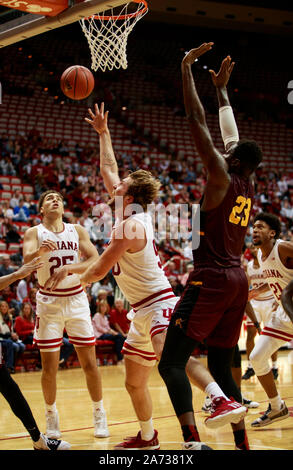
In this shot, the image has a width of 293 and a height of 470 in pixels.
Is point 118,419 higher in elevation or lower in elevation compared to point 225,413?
lower

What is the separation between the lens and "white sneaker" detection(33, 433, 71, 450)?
4.80m

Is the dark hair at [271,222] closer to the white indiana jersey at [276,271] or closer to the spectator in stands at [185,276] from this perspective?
the white indiana jersey at [276,271]

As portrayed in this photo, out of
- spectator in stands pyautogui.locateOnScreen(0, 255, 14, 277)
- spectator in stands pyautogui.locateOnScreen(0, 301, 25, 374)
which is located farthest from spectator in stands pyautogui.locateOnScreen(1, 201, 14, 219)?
spectator in stands pyautogui.locateOnScreen(0, 301, 25, 374)

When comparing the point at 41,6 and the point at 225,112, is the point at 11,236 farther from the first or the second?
the point at 225,112

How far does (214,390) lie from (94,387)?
2261 mm

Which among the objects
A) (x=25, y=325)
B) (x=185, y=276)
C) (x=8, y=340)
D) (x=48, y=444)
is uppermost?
(x=48, y=444)

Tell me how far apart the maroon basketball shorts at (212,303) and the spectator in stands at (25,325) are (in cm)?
777

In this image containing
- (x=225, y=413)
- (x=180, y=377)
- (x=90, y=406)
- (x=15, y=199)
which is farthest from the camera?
(x=15, y=199)

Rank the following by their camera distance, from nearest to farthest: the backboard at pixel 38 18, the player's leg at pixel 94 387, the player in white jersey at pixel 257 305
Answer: the backboard at pixel 38 18 < the player's leg at pixel 94 387 < the player in white jersey at pixel 257 305

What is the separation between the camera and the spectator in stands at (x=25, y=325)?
11.2 meters

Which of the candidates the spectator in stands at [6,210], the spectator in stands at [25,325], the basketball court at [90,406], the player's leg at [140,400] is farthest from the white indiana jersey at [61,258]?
the spectator in stands at [6,210]

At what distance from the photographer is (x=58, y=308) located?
5914 millimetres

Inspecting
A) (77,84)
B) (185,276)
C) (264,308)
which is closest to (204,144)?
(77,84)
